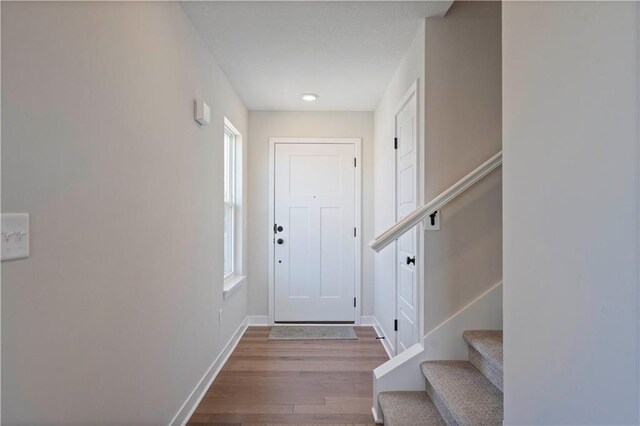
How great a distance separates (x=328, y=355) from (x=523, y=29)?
107 inches

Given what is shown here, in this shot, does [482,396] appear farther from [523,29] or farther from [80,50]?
[80,50]

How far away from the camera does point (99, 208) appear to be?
48.9 inches

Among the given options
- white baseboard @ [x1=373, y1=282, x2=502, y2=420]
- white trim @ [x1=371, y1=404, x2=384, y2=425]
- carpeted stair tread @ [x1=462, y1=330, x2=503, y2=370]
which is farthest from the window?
carpeted stair tread @ [x1=462, y1=330, x2=503, y2=370]

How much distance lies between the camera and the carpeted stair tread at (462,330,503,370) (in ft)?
5.64

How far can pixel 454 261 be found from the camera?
6.91 ft

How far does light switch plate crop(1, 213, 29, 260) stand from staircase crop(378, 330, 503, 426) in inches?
64.7

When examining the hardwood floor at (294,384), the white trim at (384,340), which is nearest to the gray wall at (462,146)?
the hardwood floor at (294,384)

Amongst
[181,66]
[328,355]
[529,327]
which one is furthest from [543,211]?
[328,355]

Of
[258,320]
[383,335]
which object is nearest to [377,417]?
[383,335]

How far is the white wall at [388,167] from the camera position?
2.38 m

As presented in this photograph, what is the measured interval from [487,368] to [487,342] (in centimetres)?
13

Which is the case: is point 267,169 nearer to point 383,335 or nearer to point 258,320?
point 258,320

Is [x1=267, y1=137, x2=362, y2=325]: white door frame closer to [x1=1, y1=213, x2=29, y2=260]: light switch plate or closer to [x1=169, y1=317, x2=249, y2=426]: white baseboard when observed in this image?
[x1=169, y1=317, x2=249, y2=426]: white baseboard

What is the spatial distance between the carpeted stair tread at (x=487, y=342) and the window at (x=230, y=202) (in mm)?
2271
